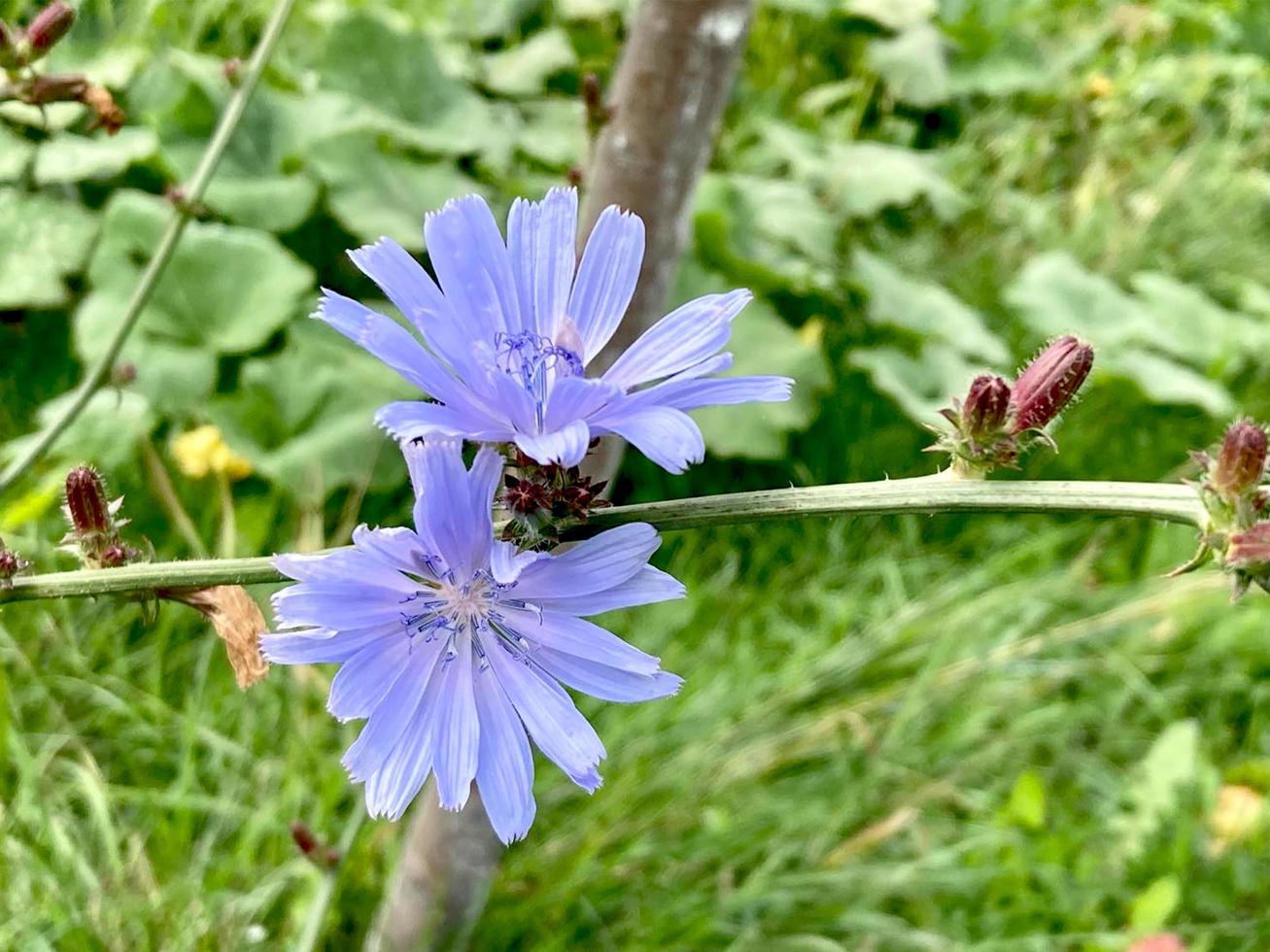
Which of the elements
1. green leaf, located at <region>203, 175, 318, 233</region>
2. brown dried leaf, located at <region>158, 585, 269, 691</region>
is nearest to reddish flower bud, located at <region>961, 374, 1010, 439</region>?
brown dried leaf, located at <region>158, 585, 269, 691</region>

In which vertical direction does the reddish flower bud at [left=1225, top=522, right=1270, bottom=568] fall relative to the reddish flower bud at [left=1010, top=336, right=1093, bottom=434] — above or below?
below

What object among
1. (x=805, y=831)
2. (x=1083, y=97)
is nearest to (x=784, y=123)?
(x=1083, y=97)

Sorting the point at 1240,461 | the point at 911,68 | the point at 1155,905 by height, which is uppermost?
the point at 911,68

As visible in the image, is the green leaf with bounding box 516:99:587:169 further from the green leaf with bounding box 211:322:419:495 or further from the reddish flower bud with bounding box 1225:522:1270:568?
the reddish flower bud with bounding box 1225:522:1270:568

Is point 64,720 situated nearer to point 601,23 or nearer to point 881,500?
point 881,500

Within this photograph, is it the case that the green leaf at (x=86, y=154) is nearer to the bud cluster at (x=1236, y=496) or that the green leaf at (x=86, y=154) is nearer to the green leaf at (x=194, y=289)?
the green leaf at (x=194, y=289)

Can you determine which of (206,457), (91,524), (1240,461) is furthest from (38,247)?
(1240,461)

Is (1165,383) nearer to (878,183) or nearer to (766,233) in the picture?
(878,183)
